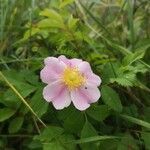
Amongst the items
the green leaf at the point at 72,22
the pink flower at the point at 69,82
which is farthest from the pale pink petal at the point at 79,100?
the green leaf at the point at 72,22

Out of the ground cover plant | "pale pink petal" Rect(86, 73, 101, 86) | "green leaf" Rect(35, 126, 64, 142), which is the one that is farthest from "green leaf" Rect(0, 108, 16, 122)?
"pale pink petal" Rect(86, 73, 101, 86)

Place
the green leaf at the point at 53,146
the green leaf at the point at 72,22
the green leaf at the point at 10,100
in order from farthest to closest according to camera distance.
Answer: the green leaf at the point at 72,22 → the green leaf at the point at 10,100 → the green leaf at the point at 53,146

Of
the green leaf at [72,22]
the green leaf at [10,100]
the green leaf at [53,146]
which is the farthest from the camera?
the green leaf at [72,22]

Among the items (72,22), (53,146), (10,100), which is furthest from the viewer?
(72,22)

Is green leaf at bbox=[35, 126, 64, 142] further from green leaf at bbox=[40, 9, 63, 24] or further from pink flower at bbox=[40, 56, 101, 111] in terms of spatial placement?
green leaf at bbox=[40, 9, 63, 24]

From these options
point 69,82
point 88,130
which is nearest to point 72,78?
point 69,82

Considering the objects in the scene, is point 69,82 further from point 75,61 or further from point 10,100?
point 10,100

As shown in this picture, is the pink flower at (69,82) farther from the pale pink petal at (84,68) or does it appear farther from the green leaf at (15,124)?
the green leaf at (15,124)
